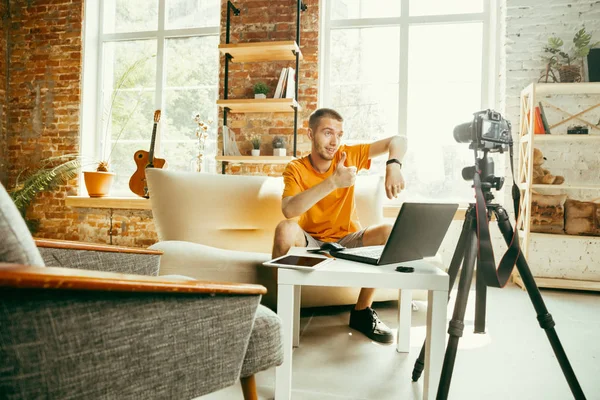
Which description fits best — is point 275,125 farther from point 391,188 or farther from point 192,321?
point 192,321

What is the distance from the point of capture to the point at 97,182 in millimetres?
4078

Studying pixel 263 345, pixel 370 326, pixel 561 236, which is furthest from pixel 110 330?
pixel 561 236

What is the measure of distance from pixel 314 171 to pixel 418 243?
0.93 meters

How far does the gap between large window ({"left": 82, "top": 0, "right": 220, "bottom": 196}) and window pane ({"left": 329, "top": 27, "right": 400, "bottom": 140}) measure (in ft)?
4.25

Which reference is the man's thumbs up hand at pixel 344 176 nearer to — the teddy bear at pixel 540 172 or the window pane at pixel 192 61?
the teddy bear at pixel 540 172

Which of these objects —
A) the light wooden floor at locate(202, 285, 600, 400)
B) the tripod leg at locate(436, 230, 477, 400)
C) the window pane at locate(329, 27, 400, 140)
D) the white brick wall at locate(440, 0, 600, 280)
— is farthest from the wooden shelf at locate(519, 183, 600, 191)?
the tripod leg at locate(436, 230, 477, 400)

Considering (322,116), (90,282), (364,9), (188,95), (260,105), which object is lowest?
(90,282)

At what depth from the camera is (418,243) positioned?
1.35m

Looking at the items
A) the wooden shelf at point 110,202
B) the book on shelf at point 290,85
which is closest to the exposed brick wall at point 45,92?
the wooden shelf at point 110,202

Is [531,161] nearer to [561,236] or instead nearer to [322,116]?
[561,236]

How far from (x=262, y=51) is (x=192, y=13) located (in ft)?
4.08

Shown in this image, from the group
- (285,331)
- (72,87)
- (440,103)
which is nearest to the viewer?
(285,331)

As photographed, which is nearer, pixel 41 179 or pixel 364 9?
pixel 364 9

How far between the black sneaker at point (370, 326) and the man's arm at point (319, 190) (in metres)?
0.62
